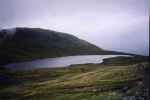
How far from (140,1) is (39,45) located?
6.22 feet

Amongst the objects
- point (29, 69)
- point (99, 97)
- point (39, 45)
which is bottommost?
point (99, 97)

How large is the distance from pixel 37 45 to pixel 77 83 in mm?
920

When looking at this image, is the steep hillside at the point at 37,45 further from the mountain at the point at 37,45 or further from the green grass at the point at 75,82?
the green grass at the point at 75,82

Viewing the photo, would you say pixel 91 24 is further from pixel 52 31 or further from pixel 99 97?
pixel 99 97

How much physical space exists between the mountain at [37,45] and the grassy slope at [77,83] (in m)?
0.26

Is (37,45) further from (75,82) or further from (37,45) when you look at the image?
(75,82)

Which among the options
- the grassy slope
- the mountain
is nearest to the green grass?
the grassy slope

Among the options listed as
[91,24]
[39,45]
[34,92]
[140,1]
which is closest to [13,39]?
[39,45]

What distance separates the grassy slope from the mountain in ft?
0.86

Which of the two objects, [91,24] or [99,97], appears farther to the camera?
[91,24]

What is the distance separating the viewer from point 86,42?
5648 millimetres

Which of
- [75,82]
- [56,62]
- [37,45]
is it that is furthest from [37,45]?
[75,82]

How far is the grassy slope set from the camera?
5.32 m

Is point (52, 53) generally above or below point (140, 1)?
below
